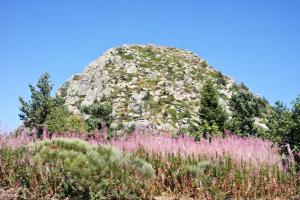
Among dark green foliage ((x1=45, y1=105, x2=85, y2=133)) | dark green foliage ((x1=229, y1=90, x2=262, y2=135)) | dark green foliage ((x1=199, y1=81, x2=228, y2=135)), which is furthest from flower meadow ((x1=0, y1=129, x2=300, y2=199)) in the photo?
A: dark green foliage ((x1=199, y1=81, x2=228, y2=135))

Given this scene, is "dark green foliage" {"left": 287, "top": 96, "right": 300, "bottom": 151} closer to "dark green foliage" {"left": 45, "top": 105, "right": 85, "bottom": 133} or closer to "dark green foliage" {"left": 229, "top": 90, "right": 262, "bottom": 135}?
"dark green foliage" {"left": 229, "top": 90, "right": 262, "bottom": 135}

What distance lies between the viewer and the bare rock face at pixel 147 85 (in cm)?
5253

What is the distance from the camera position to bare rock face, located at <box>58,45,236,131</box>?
52.5 m

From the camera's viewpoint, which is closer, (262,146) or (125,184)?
(125,184)

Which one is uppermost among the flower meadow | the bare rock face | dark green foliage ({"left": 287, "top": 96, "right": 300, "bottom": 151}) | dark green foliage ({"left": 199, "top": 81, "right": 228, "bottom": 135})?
the bare rock face

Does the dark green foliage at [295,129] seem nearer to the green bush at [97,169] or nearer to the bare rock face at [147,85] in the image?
the green bush at [97,169]

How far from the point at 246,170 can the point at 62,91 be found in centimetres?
6153

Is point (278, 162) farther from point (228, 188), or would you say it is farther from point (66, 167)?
point (66, 167)

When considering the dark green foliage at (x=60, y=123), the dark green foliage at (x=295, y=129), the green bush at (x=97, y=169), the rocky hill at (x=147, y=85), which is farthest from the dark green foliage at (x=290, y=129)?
the rocky hill at (x=147, y=85)

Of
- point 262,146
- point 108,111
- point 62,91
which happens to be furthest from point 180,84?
point 262,146

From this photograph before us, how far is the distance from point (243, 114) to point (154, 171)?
63.7 ft

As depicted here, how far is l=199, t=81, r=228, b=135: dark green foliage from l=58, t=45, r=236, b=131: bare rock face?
16.5m

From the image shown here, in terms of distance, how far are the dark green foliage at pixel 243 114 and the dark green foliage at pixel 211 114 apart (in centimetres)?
92

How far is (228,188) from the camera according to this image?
29.7 feet
